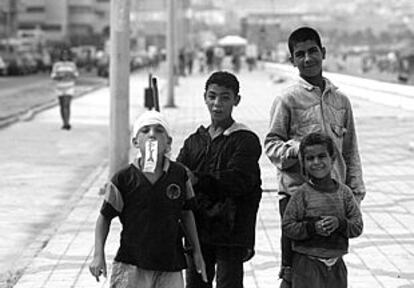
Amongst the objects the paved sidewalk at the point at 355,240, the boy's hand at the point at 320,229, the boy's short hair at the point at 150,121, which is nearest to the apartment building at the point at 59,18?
the paved sidewalk at the point at 355,240

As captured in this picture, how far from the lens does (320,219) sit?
4891 millimetres

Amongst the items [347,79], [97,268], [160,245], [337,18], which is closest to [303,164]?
[160,245]

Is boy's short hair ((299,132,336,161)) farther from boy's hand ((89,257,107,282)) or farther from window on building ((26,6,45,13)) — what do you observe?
window on building ((26,6,45,13))

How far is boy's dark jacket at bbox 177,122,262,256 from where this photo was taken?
5.21 metres

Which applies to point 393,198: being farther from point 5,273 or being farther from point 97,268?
point 97,268

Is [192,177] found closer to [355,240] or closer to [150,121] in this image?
[150,121]

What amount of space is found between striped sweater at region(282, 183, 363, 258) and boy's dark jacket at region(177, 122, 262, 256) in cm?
35

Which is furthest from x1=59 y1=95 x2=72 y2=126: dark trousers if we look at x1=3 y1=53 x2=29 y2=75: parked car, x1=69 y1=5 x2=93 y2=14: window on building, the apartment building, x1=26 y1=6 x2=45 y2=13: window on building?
x1=69 y1=5 x2=93 y2=14: window on building

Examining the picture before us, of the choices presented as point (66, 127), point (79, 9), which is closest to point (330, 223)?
point (66, 127)

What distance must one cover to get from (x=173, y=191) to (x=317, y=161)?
725mm

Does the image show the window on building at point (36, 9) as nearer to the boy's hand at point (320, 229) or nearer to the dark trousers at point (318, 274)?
the dark trousers at point (318, 274)

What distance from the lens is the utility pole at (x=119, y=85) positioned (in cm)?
1212

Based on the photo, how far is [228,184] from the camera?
519 cm

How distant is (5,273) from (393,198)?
5155 mm
